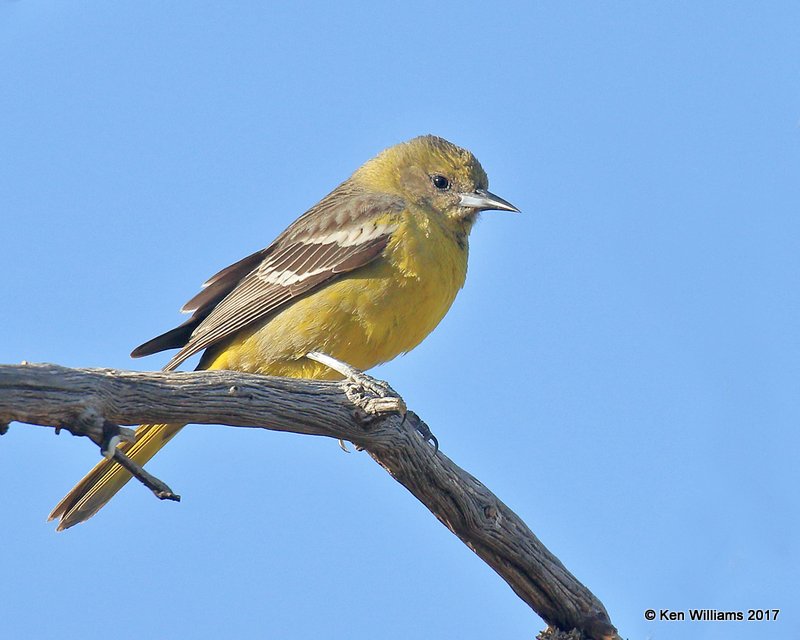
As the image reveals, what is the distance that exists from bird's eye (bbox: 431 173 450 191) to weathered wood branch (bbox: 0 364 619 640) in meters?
1.94

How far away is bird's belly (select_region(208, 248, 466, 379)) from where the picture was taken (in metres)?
6.27

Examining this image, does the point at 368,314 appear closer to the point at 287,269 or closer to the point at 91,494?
the point at 287,269

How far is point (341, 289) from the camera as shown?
253 inches

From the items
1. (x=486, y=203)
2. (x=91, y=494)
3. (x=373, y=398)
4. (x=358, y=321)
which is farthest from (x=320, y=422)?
(x=486, y=203)

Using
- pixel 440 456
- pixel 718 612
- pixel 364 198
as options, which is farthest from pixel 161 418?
pixel 718 612

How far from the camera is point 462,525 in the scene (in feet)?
18.4

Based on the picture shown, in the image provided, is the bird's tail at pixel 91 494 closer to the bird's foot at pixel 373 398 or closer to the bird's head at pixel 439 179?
the bird's foot at pixel 373 398

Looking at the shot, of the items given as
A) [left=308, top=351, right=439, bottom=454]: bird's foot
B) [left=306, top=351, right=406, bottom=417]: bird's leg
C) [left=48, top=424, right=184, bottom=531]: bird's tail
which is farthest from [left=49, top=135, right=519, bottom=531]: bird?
[left=306, top=351, right=406, bottom=417]: bird's leg

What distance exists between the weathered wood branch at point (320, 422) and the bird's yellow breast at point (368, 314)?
0.57 meters

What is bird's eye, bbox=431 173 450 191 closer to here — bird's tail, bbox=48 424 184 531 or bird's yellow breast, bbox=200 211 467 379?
bird's yellow breast, bbox=200 211 467 379

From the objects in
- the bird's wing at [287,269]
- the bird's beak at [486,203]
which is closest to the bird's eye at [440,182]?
the bird's beak at [486,203]

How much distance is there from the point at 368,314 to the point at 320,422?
1244mm

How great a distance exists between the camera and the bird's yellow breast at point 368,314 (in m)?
6.28

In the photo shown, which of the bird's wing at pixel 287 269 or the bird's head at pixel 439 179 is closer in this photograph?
the bird's wing at pixel 287 269
